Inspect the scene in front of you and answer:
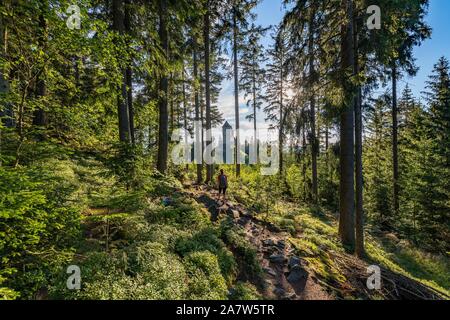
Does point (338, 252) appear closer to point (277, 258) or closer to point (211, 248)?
point (277, 258)

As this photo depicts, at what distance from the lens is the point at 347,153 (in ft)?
29.9

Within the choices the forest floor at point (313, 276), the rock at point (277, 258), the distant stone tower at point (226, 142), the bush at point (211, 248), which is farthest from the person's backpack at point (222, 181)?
the distant stone tower at point (226, 142)

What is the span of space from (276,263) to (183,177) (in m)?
9.70

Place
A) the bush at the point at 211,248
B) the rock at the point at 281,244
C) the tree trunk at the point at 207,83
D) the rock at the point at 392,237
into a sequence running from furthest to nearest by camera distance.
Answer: the rock at the point at 392,237
the tree trunk at the point at 207,83
the rock at the point at 281,244
the bush at the point at 211,248

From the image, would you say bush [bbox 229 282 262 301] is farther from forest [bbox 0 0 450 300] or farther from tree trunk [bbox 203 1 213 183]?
tree trunk [bbox 203 1 213 183]

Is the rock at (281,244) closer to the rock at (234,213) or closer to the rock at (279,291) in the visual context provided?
the rock at (234,213)

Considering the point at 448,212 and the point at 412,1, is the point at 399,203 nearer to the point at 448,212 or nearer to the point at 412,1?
the point at 448,212

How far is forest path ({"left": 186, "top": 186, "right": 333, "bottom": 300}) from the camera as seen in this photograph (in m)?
5.95

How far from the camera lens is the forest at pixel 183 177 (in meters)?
4.07

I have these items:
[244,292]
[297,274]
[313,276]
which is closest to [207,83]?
[297,274]

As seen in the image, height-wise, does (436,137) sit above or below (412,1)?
below
